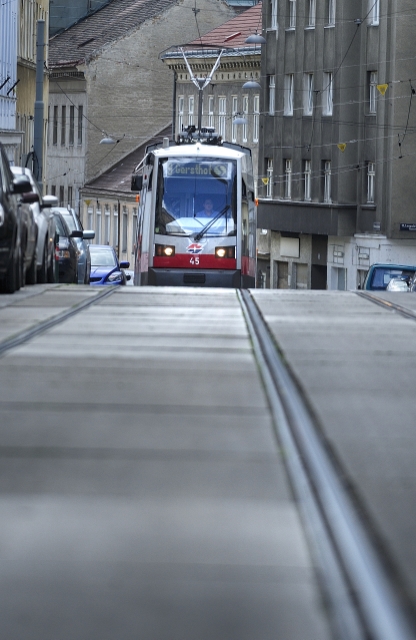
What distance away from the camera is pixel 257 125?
69.9 metres

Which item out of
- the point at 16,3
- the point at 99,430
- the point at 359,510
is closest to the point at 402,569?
the point at 359,510

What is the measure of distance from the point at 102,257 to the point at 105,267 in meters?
1.12

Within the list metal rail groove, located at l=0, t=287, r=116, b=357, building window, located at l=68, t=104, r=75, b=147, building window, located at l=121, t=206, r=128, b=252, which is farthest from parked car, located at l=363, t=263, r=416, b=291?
building window, located at l=68, t=104, r=75, b=147

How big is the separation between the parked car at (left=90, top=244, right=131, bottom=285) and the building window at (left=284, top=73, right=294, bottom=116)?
→ 70.0 ft

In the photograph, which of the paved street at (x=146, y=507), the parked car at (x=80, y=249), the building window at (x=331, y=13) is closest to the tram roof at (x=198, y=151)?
the parked car at (x=80, y=249)

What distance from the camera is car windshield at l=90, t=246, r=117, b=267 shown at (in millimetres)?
42344

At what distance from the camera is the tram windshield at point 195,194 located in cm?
2953

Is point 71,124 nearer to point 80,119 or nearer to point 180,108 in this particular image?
point 80,119

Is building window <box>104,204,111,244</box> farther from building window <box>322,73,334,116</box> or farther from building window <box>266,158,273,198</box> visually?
building window <box>322,73,334,116</box>

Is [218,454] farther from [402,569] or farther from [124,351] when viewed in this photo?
[124,351]

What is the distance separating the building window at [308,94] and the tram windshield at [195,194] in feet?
105

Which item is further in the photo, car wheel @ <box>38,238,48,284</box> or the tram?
the tram

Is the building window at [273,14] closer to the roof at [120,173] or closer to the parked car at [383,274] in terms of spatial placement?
the roof at [120,173]

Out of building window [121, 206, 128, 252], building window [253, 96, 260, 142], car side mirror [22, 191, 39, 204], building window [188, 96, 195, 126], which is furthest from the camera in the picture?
building window [188, 96, 195, 126]
